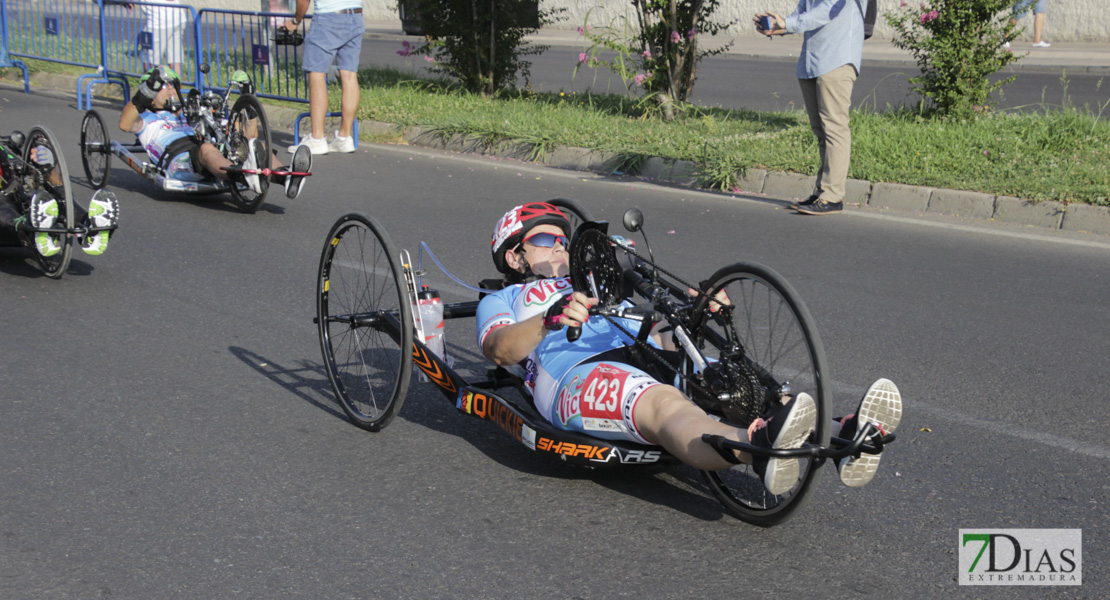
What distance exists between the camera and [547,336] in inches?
149

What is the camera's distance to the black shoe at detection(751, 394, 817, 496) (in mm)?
2857

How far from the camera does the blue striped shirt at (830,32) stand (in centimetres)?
834

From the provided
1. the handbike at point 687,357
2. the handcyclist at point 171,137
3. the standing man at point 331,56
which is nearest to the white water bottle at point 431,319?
the handbike at point 687,357

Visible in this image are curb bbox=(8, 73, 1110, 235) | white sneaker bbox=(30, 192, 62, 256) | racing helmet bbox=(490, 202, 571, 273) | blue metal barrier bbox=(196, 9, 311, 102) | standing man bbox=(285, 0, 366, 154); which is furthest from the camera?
blue metal barrier bbox=(196, 9, 311, 102)

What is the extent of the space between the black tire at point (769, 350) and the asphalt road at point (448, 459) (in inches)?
4.0

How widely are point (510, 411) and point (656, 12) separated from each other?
8594 mm

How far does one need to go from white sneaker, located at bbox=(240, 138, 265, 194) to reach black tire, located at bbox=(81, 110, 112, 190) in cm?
164

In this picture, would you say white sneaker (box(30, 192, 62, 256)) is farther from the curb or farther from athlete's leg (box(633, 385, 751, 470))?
the curb

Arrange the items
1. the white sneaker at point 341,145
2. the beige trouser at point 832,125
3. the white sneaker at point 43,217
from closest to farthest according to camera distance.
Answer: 1. the white sneaker at point 43,217
2. the beige trouser at point 832,125
3. the white sneaker at point 341,145

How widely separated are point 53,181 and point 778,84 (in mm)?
12343

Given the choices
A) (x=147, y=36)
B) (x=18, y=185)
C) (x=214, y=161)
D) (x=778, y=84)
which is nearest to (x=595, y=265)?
(x=18, y=185)

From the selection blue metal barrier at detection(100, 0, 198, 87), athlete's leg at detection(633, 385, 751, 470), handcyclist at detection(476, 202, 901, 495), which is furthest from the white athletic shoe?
blue metal barrier at detection(100, 0, 198, 87)

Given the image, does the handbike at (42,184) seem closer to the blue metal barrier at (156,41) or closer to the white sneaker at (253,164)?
the white sneaker at (253,164)

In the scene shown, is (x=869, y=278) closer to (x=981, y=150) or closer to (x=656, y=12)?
(x=981, y=150)
